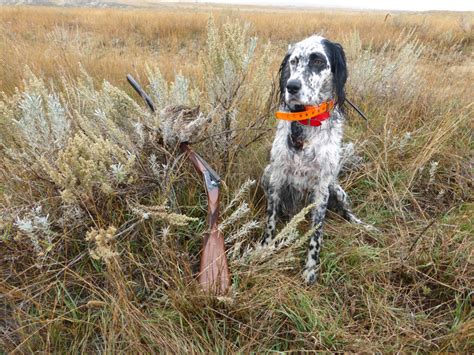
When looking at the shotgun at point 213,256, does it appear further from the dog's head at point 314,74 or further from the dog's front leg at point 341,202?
the dog's front leg at point 341,202

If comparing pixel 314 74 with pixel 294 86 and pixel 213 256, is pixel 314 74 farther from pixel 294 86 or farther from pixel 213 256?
pixel 213 256

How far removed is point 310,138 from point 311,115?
216 mm

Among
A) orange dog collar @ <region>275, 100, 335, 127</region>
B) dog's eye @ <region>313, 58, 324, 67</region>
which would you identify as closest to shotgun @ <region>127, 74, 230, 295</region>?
orange dog collar @ <region>275, 100, 335, 127</region>

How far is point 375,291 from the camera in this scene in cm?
184

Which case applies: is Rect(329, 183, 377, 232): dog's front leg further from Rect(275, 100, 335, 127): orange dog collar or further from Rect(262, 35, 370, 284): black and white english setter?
Rect(275, 100, 335, 127): orange dog collar

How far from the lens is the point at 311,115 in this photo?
200 centimetres

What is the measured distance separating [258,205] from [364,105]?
1961mm

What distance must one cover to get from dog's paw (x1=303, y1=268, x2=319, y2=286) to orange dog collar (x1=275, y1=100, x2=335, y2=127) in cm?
96

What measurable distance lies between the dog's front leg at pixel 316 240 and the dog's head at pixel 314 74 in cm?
63

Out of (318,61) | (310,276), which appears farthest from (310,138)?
(310,276)

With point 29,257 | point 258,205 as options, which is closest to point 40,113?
point 29,257

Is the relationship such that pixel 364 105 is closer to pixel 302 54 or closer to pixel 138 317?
pixel 302 54

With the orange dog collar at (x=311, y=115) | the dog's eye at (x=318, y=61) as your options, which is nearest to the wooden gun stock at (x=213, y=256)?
the orange dog collar at (x=311, y=115)

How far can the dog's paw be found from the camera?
1.89 m
